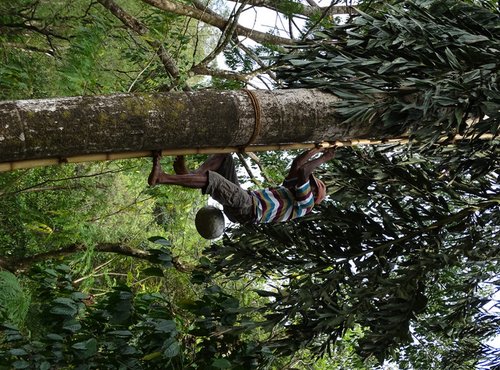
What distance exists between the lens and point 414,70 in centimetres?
353

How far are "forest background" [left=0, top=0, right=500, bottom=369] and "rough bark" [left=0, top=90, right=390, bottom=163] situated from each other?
0.79 feet

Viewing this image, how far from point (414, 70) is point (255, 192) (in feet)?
3.60

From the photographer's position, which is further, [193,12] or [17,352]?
[193,12]

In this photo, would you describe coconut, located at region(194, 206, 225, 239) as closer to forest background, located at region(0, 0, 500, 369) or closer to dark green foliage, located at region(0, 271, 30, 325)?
forest background, located at region(0, 0, 500, 369)

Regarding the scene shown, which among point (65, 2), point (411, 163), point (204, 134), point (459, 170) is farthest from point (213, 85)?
point (204, 134)

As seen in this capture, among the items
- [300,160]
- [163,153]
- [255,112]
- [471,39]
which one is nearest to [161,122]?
[163,153]

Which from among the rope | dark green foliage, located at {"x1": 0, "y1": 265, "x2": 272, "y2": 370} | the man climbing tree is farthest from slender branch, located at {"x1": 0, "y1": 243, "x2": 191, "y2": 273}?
the rope

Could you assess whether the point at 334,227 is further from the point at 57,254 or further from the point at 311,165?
the point at 57,254

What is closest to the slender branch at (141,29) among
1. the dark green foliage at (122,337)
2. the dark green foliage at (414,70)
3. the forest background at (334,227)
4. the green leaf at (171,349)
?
the forest background at (334,227)

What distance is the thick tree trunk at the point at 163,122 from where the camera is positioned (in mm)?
2359

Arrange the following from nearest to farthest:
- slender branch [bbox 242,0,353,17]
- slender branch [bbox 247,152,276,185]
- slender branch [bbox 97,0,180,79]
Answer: slender branch [bbox 97,0,180,79] → slender branch [bbox 242,0,353,17] → slender branch [bbox 247,152,276,185]

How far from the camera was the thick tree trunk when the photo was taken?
7.74ft

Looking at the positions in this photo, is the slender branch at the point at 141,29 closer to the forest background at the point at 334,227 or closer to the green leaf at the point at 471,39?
the forest background at the point at 334,227

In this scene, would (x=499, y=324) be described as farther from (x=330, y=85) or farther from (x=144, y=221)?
(x=144, y=221)
